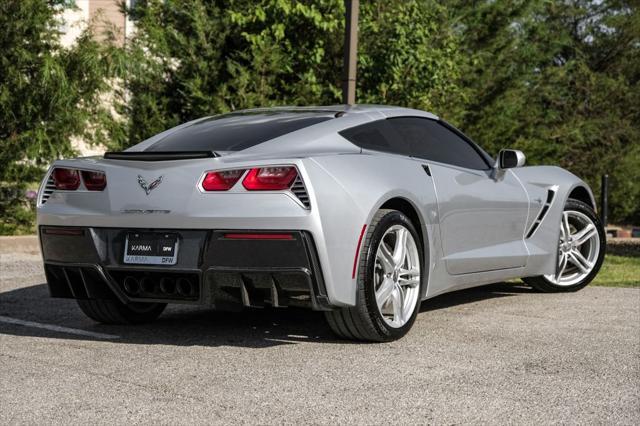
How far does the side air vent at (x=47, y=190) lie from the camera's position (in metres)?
6.04

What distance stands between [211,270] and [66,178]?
117 centimetres

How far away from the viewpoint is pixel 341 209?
213 inches

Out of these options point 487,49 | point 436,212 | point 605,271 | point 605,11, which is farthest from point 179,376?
point 605,11

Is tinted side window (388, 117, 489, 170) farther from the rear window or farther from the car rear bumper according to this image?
the car rear bumper

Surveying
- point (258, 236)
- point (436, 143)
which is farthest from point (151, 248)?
point (436, 143)

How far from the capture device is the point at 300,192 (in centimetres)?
531

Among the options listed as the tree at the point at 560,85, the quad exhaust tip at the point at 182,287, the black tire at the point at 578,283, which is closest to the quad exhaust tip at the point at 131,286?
the quad exhaust tip at the point at 182,287

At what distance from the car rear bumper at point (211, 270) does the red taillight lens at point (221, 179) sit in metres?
0.24

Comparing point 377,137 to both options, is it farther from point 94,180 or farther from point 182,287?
point 94,180

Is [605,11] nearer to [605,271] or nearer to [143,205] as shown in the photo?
[605,271]

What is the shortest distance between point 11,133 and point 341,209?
9.30 metres

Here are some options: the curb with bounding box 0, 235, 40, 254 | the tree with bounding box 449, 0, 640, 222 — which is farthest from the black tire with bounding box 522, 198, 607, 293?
the tree with bounding box 449, 0, 640, 222

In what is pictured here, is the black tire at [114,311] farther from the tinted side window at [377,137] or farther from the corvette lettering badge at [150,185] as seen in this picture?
the tinted side window at [377,137]

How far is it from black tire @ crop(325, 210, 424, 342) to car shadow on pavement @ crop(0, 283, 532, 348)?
0.60 ft
